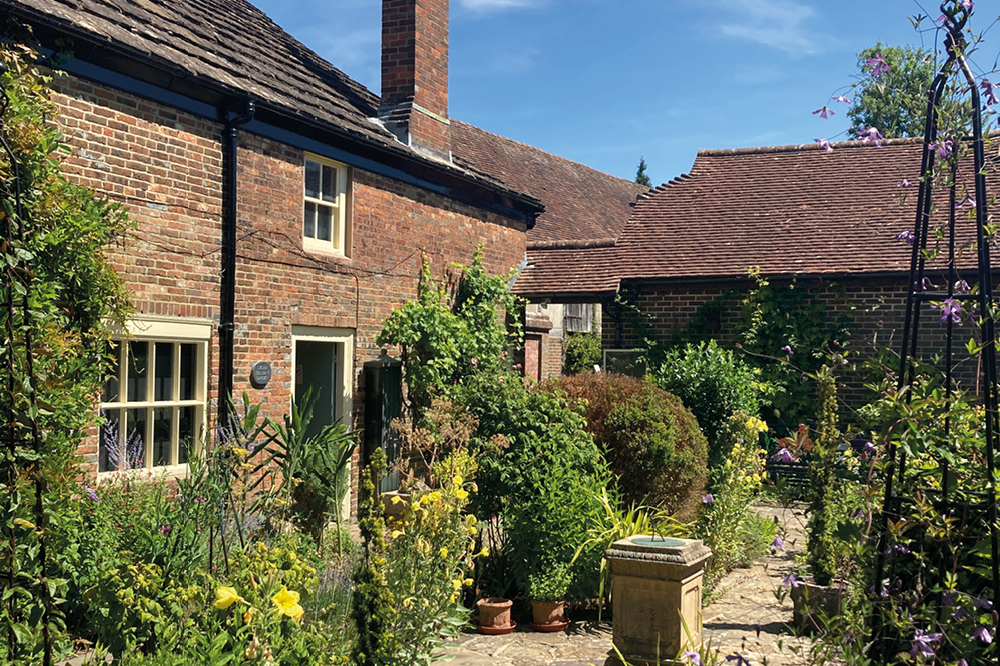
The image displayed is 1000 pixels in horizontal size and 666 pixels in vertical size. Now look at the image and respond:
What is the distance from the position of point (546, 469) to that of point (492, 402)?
3.24 feet

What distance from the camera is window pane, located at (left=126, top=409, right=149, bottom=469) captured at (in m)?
8.22

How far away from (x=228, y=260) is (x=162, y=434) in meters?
1.92

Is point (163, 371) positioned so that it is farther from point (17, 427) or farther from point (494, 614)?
point (17, 427)

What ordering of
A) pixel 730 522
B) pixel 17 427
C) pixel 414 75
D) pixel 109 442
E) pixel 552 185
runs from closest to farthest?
1. pixel 17 427
2. pixel 109 442
3. pixel 730 522
4. pixel 414 75
5. pixel 552 185

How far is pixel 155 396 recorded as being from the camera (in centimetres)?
867

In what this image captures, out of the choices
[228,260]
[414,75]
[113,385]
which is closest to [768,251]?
[414,75]

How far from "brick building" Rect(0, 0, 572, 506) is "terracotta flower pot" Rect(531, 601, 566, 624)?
4003 mm

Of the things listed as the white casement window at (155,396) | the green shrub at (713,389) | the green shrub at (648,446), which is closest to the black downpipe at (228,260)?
the white casement window at (155,396)

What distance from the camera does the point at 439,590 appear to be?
5090mm

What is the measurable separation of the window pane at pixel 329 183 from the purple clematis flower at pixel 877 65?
8096 mm

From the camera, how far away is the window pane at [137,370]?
838 cm

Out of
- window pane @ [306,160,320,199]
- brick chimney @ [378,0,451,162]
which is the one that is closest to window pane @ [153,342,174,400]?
window pane @ [306,160,320,199]

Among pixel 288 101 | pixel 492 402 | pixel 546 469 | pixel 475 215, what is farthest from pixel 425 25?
pixel 546 469

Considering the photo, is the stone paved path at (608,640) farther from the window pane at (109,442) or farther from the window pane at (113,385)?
the window pane at (113,385)
